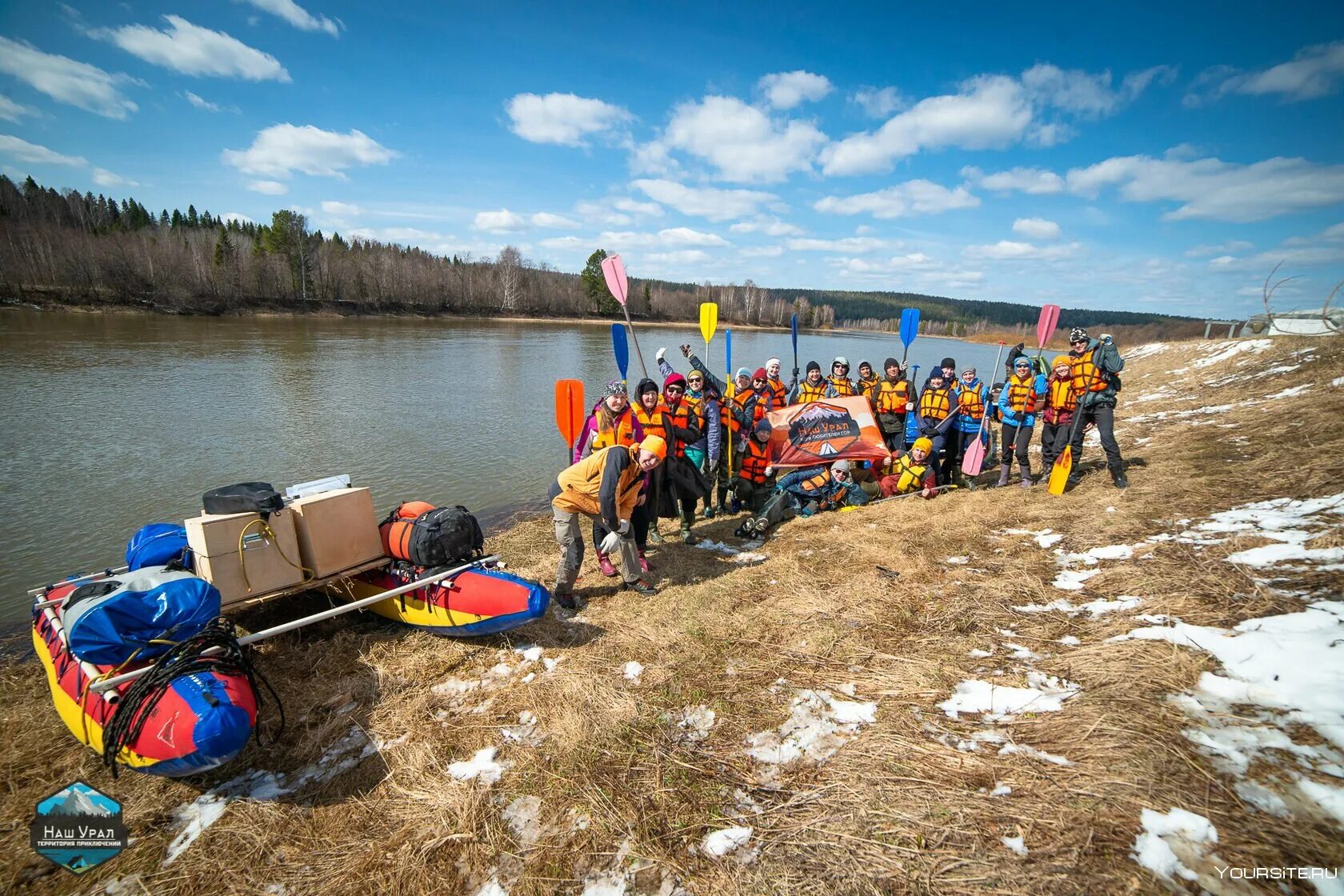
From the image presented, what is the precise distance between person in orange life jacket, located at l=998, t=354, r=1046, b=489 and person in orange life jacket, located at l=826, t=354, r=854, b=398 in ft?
8.13

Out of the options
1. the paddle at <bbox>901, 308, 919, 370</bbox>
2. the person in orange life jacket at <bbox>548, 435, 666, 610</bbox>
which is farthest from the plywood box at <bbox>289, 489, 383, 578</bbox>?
the paddle at <bbox>901, 308, 919, 370</bbox>

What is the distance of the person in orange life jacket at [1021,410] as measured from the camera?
7.78 metres

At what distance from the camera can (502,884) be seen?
2.70 m

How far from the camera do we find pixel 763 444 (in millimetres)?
8133

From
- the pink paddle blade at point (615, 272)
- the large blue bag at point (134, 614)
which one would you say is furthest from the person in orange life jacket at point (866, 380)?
the large blue bag at point (134, 614)

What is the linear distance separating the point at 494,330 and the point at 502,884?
5474 cm

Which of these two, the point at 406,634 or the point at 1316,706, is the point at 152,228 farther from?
the point at 1316,706

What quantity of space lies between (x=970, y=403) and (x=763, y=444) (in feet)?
11.0

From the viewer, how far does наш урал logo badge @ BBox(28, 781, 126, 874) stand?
3029 mm

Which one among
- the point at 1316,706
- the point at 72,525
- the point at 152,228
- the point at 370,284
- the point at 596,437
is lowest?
the point at 72,525

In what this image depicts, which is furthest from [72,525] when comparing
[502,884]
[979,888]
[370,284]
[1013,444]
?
[370,284]

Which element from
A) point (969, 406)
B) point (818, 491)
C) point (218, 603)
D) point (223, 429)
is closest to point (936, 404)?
point (969, 406)

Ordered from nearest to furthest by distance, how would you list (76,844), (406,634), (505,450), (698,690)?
(76,844), (698,690), (406,634), (505,450)

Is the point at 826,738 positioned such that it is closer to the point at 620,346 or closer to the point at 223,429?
the point at 620,346
